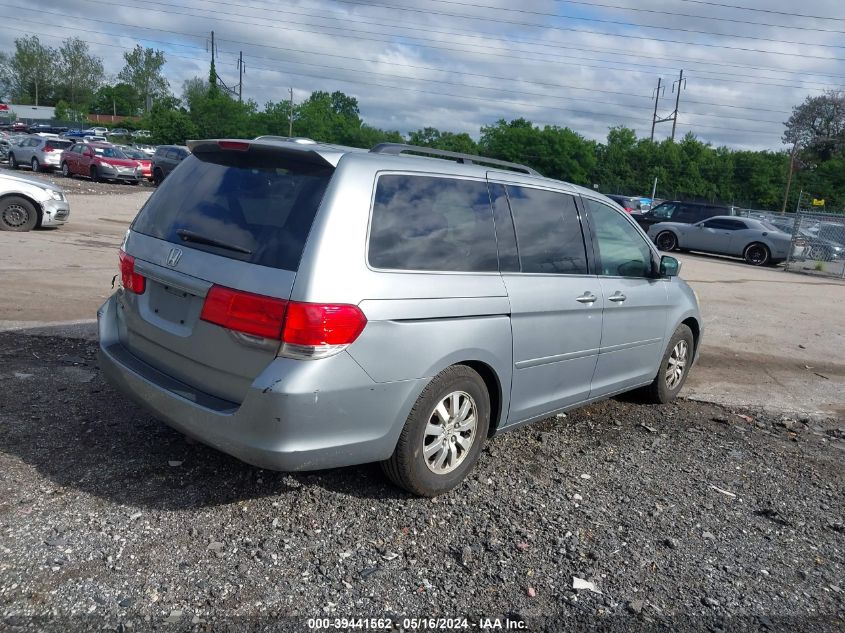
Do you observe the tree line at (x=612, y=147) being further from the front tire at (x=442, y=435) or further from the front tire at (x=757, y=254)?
the front tire at (x=442, y=435)

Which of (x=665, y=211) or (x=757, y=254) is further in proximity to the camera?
(x=665, y=211)

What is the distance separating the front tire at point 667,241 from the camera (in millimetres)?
25766

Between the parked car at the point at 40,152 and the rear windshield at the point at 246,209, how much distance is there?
111 ft

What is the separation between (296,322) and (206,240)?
79 cm

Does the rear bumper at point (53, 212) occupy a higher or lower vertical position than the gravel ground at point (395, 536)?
higher

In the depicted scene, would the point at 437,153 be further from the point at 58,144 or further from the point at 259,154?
the point at 58,144

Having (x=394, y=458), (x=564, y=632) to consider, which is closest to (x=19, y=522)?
(x=394, y=458)

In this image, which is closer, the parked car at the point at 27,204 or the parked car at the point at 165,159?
the parked car at the point at 27,204

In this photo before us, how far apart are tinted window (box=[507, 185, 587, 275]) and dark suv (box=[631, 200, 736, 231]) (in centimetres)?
2225

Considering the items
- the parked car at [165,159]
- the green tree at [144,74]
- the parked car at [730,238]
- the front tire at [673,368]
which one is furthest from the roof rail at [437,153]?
the green tree at [144,74]

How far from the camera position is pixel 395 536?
3689 millimetres

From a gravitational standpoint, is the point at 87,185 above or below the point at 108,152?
below

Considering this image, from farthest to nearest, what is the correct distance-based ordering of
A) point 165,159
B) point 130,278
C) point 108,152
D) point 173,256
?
point 108,152 < point 165,159 < point 130,278 < point 173,256

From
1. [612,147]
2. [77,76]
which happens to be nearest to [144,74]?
[77,76]
